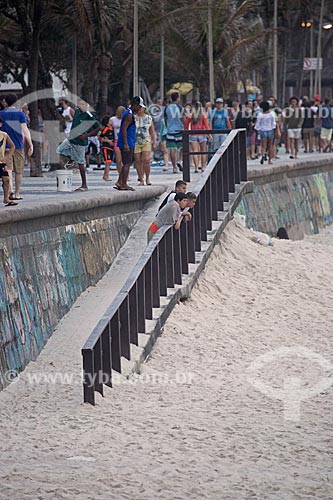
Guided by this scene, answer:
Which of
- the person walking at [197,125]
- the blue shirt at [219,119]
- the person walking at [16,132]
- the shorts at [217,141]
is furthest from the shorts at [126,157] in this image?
the blue shirt at [219,119]

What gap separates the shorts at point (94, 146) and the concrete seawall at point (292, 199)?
13.7ft

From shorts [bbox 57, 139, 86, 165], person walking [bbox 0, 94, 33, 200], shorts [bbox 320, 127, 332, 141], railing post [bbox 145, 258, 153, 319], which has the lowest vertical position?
shorts [bbox 320, 127, 332, 141]

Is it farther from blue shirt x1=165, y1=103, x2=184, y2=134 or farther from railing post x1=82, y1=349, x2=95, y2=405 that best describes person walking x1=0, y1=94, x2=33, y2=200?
blue shirt x1=165, y1=103, x2=184, y2=134

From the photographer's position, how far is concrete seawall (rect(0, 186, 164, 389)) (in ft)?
38.3

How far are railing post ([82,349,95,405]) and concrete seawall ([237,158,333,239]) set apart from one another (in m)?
10.4

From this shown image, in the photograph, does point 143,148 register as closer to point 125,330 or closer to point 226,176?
point 226,176

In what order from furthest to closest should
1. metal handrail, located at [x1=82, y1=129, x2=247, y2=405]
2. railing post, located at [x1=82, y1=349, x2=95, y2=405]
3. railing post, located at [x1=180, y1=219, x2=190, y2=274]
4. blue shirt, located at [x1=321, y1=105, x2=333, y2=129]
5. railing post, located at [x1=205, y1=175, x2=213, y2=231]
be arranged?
1. blue shirt, located at [x1=321, y1=105, x2=333, y2=129]
2. railing post, located at [x1=205, y1=175, x2=213, y2=231]
3. railing post, located at [x1=180, y1=219, x2=190, y2=274]
4. metal handrail, located at [x1=82, y1=129, x2=247, y2=405]
5. railing post, located at [x1=82, y1=349, x2=95, y2=405]

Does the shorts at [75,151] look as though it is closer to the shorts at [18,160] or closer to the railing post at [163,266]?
the shorts at [18,160]

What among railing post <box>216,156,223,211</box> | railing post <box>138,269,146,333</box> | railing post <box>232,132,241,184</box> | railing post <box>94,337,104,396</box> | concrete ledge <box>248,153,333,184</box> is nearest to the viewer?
railing post <box>94,337,104,396</box>

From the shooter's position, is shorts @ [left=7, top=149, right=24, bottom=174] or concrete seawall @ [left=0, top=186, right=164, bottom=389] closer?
concrete seawall @ [left=0, top=186, right=164, bottom=389]

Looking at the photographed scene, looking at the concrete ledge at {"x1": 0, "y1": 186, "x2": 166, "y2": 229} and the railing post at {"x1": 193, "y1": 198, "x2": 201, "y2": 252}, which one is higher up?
the concrete ledge at {"x1": 0, "y1": 186, "x2": 166, "y2": 229}

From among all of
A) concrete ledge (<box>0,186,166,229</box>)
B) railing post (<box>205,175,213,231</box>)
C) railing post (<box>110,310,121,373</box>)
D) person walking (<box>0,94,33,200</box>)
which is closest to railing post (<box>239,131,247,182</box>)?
concrete ledge (<box>0,186,166,229</box>)

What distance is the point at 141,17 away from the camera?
31.1m

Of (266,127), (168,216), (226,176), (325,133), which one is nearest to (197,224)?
(168,216)
